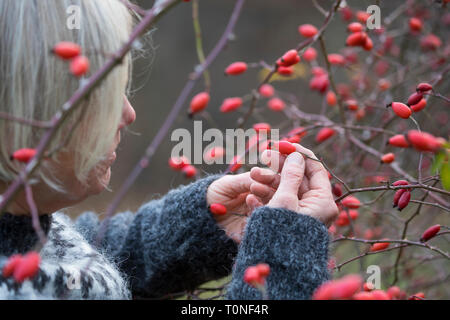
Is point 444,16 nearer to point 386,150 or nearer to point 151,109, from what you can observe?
point 386,150

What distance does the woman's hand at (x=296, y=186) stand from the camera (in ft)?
2.79

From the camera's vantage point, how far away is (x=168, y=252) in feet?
3.85

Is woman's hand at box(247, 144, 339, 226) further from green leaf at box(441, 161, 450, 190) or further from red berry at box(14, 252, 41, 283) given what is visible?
red berry at box(14, 252, 41, 283)

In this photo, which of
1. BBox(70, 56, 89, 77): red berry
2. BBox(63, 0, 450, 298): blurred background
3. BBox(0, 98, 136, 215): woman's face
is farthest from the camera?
BBox(63, 0, 450, 298): blurred background

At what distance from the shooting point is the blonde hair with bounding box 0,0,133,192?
77cm

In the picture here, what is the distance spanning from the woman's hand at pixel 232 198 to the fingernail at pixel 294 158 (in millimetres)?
159

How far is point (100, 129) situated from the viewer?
0.84 metres

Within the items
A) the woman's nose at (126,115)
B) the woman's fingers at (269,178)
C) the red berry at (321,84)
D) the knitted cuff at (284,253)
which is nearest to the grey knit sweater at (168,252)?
the knitted cuff at (284,253)

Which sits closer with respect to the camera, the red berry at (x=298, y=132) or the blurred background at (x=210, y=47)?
the red berry at (x=298, y=132)

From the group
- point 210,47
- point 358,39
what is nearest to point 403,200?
point 358,39

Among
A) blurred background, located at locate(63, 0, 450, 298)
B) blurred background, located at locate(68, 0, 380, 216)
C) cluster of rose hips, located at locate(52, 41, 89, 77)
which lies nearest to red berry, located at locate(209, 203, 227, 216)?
cluster of rose hips, located at locate(52, 41, 89, 77)

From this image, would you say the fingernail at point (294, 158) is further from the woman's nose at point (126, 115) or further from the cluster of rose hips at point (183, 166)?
the cluster of rose hips at point (183, 166)

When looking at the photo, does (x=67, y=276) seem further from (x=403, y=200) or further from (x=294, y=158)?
(x=403, y=200)

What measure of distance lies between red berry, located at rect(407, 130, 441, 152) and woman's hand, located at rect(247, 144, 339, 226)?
7.8 inches
